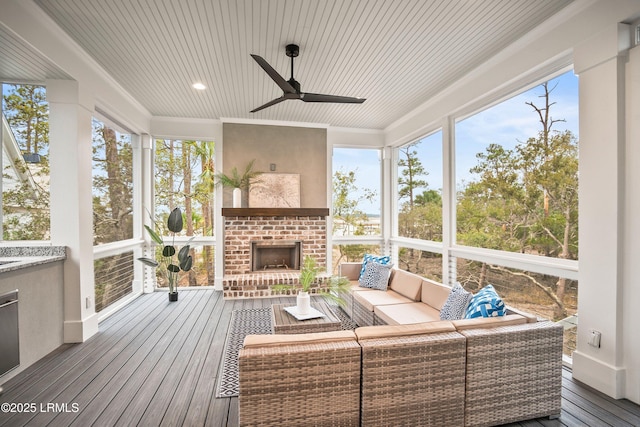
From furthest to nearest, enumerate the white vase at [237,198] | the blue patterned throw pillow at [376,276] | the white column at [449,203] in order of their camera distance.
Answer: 1. the white vase at [237,198]
2. the white column at [449,203]
3. the blue patterned throw pillow at [376,276]

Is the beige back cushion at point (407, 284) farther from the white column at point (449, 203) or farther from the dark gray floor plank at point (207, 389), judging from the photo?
the dark gray floor plank at point (207, 389)

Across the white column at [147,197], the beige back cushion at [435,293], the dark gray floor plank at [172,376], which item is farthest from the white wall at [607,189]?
the white column at [147,197]

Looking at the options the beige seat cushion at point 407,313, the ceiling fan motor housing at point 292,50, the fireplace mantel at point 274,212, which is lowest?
the beige seat cushion at point 407,313

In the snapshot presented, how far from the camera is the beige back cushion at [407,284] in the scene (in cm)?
364

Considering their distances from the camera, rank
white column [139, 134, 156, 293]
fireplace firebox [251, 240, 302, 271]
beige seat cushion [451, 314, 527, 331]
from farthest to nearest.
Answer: fireplace firebox [251, 240, 302, 271] → white column [139, 134, 156, 293] → beige seat cushion [451, 314, 527, 331]

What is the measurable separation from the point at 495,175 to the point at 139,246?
5.46 metres

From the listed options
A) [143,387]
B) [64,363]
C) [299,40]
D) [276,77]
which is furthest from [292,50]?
[64,363]

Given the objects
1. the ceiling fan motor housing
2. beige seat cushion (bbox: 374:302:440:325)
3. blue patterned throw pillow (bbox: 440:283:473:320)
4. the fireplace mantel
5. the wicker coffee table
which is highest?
the ceiling fan motor housing

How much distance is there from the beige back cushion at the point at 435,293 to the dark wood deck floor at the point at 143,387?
3.64 ft

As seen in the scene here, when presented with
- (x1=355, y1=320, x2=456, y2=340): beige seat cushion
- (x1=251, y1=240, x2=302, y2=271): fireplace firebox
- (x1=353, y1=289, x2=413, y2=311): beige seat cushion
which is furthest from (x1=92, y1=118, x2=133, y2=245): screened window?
(x1=355, y1=320, x2=456, y2=340): beige seat cushion

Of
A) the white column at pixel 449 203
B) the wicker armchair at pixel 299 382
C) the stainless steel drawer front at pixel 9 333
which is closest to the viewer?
the wicker armchair at pixel 299 382

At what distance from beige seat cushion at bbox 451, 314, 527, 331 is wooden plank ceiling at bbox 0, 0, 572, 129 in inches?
95.0

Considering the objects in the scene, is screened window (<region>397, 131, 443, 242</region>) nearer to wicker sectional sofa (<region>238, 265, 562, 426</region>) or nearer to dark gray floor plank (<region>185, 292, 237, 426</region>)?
wicker sectional sofa (<region>238, 265, 562, 426</region>)

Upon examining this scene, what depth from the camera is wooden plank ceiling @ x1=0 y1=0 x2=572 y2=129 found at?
2545mm
